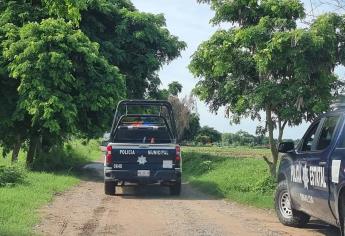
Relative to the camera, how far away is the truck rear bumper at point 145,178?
15719mm

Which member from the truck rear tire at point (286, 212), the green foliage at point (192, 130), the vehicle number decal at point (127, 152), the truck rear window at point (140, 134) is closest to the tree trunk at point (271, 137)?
the truck rear window at point (140, 134)

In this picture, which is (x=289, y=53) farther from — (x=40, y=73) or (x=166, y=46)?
(x=166, y=46)

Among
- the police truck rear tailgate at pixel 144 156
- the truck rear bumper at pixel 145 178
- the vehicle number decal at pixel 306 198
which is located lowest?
the vehicle number decal at pixel 306 198

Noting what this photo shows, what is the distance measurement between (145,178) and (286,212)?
592cm

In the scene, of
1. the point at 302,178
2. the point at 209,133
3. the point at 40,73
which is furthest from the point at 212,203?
the point at 209,133

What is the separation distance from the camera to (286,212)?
10.7 metres

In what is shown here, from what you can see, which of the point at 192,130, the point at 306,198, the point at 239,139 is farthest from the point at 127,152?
the point at 239,139

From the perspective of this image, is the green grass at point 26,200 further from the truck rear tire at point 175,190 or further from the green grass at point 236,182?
the green grass at point 236,182

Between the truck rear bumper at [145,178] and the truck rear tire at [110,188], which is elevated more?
the truck rear bumper at [145,178]

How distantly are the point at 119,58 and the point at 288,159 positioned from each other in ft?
52.0

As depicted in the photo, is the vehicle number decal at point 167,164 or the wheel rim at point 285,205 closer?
the wheel rim at point 285,205

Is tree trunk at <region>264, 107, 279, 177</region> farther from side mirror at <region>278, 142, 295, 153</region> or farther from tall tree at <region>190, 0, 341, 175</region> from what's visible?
side mirror at <region>278, 142, 295, 153</region>

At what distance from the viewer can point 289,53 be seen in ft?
43.1

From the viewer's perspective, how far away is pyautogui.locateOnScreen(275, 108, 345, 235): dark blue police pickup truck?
313 inches
